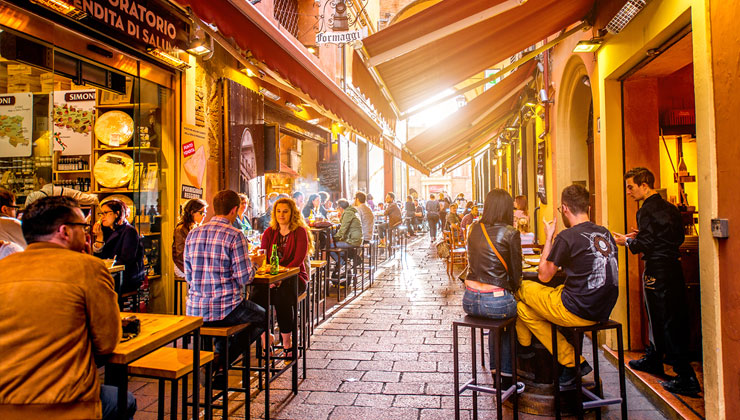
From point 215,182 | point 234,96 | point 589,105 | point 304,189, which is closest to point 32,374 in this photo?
point 215,182

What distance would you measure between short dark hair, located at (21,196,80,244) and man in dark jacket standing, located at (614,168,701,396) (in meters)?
3.97

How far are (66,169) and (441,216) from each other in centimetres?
1243

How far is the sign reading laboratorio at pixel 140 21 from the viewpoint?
13.9 ft

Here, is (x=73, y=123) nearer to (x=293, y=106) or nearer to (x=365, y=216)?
(x=293, y=106)

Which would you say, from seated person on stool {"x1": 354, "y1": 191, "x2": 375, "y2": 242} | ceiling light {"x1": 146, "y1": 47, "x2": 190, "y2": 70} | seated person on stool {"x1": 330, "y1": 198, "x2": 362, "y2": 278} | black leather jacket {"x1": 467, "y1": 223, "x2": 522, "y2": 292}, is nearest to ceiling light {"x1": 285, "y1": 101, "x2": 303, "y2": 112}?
seated person on stool {"x1": 354, "y1": 191, "x2": 375, "y2": 242}

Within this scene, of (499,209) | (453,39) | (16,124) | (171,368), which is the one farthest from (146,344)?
(453,39)

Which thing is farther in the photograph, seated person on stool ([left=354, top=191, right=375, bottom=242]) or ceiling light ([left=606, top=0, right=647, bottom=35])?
seated person on stool ([left=354, top=191, right=375, bottom=242])

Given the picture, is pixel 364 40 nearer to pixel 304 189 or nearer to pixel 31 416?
pixel 31 416

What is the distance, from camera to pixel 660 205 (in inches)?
149

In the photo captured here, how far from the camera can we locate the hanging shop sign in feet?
13.8

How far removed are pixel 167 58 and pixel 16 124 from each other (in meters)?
1.83

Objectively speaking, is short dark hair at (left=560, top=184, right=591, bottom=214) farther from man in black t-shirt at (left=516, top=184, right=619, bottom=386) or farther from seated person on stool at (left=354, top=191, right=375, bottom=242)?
seated person on stool at (left=354, top=191, right=375, bottom=242)

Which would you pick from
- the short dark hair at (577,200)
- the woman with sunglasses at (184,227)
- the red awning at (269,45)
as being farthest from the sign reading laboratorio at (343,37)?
the short dark hair at (577,200)

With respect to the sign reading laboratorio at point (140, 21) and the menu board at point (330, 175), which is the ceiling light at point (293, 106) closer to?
the menu board at point (330, 175)
